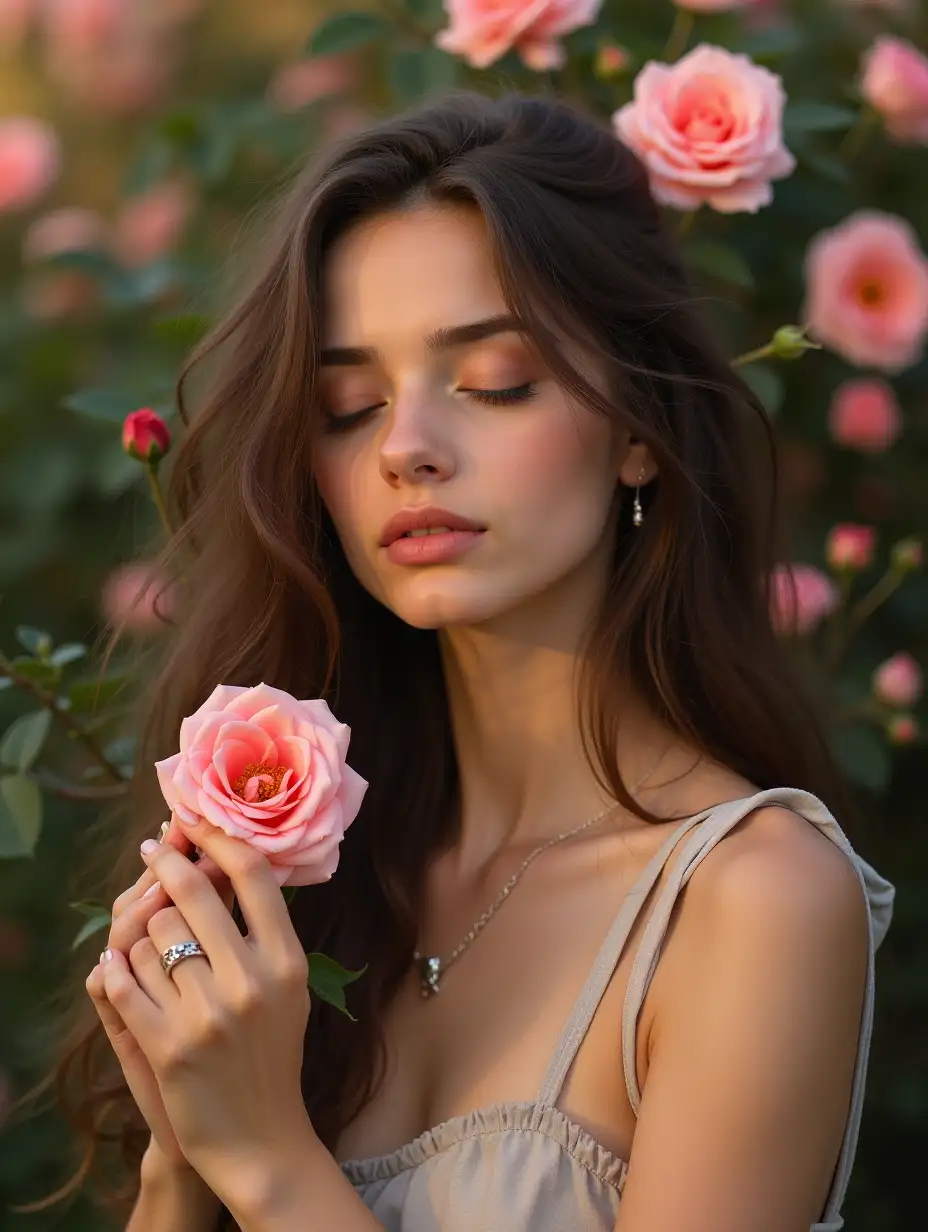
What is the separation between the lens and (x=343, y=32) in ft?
7.77

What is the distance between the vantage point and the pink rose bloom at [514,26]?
219 cm

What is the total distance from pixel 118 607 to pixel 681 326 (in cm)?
112

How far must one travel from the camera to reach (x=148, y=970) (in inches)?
61.2

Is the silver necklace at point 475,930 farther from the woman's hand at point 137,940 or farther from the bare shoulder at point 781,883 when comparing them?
the woman's hand at point 137,940

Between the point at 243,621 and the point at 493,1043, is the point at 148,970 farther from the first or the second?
the point at 243,621

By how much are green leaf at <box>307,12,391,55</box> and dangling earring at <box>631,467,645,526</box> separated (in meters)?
0.85

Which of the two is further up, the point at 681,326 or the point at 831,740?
the point at 681,326

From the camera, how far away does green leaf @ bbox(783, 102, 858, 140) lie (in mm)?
2258

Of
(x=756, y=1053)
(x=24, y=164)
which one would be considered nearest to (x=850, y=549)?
(x=756, y=1053)

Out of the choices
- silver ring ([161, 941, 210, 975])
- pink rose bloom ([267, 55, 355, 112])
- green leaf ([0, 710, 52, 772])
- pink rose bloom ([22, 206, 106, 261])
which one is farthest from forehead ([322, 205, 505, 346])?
pink rose bloom ([22, 206, 106, 261])

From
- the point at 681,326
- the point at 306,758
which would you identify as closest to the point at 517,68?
the point at 681,326

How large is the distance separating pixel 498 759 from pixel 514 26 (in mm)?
975

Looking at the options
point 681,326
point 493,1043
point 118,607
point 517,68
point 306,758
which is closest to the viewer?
point 306,758

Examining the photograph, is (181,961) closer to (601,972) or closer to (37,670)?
(601,972)
